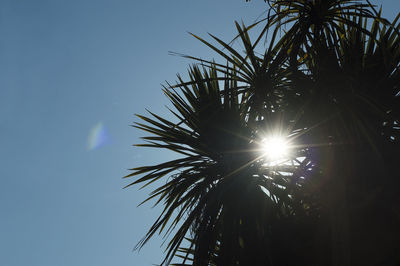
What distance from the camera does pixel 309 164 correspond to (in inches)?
109

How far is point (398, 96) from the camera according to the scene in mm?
2779

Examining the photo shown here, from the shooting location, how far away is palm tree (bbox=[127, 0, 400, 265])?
245 cm

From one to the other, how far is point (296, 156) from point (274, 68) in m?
0.83

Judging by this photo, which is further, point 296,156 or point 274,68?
point 296,156

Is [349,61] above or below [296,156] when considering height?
above

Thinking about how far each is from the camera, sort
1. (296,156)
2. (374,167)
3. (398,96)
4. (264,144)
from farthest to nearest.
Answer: (264,144) → (296,156) → (398,96) → (374,167)

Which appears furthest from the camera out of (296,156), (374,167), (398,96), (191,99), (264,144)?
Answer: (191,99)

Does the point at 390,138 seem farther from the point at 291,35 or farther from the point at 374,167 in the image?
the point at 291,35

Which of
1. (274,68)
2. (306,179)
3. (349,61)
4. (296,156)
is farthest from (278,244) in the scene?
(349,61)

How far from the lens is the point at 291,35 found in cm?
268

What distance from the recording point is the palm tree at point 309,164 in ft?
8.04

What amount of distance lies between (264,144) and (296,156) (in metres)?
0.35

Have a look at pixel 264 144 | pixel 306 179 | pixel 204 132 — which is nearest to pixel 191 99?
pixel 204 132

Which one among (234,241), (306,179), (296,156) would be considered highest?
(296,156)
